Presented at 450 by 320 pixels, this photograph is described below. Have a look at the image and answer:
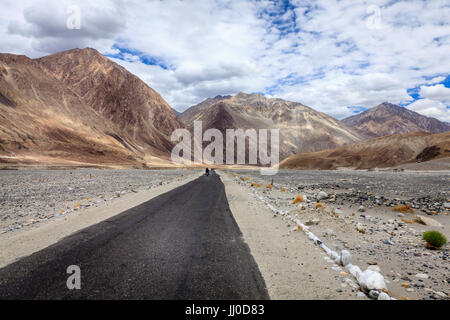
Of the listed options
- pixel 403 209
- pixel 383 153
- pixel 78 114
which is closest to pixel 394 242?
pixel 403 209

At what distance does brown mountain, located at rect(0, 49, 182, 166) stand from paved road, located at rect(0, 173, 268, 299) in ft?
233

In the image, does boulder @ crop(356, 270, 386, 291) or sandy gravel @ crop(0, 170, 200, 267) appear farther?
sandy gravel @ crop(0, 170, 200, 267)

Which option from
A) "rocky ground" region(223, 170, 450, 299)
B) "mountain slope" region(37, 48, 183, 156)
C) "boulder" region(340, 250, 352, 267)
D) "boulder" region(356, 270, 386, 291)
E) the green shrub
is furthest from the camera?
"mountain slope" region(37, 48, 183, 156)

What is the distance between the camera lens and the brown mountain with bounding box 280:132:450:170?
87.8 m

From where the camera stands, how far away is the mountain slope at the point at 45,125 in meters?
71.4

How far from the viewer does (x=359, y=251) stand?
681 cm

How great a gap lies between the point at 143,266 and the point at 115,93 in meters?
149

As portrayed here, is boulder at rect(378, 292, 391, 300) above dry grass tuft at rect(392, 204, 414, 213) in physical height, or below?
above

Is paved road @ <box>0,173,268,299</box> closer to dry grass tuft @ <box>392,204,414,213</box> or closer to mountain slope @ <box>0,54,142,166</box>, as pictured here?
dry grass tuft @ <box>392,204,414,213</box>

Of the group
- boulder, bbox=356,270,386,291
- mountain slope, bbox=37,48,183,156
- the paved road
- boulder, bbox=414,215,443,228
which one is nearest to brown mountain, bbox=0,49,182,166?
mountain slope, bbox=37,48,183,156

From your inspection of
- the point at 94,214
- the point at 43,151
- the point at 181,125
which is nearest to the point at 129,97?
the point at 181,125

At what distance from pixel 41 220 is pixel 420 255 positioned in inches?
487

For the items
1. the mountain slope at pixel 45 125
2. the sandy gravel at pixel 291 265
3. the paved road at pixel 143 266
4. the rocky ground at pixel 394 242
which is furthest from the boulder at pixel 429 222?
the mountain slope at pixel 45 125

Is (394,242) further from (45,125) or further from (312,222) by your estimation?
(45,125)
